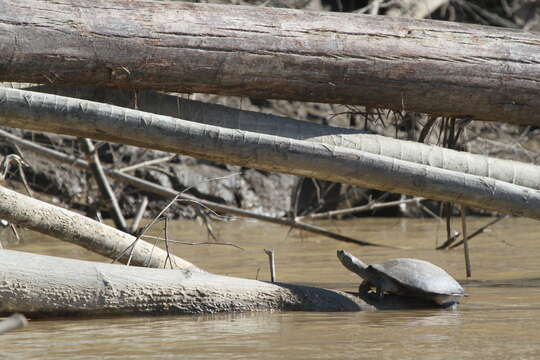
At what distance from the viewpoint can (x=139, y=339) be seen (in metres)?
3.18

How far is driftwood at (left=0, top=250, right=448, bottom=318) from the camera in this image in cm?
355

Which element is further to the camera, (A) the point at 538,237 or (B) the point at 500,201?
(A) the point at 538,237

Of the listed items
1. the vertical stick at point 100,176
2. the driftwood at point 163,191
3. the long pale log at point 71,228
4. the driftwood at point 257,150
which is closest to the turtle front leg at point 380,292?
the driftwood at point 257,150

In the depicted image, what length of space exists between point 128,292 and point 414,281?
1.33 meters

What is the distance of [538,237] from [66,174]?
4.95 meters

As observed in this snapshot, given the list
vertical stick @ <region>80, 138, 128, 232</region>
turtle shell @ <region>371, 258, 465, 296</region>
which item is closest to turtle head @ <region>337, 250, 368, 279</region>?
turtle shell @ <region>371, 258, 465, 296</region>

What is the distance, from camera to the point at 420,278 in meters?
4.00

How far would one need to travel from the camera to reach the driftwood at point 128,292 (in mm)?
3553

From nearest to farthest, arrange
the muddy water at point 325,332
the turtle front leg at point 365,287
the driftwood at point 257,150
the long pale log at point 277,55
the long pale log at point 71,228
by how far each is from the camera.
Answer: the muddy water at point 325,332 → the driftwood at point 257,150 → the long pale log at point 277,55 → the turtle front leg at point 365,287 → the long pale log at point 71,228

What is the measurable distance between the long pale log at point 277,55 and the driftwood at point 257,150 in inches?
13.0

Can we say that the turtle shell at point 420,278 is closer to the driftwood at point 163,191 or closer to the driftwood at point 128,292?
the driftwood at point 128,292

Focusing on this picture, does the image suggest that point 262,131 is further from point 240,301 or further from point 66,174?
point 66,174

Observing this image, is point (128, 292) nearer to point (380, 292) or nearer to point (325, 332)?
point (325, 332)

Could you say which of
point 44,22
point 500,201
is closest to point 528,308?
point 500,201
